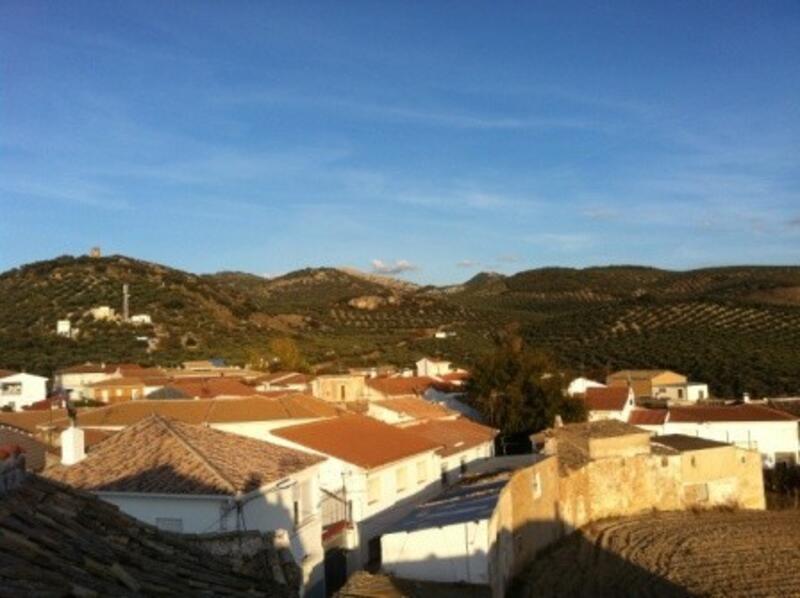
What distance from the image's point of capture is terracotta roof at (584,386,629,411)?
45.5m

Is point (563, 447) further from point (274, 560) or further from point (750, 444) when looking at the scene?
point (274, 560)

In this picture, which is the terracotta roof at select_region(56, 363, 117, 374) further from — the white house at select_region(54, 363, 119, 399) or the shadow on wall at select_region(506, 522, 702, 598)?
the shadow on wall at select_region(506, 522, 702, 598)

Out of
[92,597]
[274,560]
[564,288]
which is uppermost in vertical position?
[564,288]

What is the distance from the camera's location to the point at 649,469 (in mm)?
33594

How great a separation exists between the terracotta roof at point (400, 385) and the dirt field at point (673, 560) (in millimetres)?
16609

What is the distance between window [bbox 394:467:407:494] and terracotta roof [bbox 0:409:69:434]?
1400 centimetres

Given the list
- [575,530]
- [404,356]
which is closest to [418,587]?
[575,530]

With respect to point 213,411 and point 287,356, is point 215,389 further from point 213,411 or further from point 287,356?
point 287,356

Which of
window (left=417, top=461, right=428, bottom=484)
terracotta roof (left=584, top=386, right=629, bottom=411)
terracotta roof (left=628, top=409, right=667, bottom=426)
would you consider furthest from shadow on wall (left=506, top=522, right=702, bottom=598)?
terracotta roof (left=584, top=386, right=629, bottom=411)

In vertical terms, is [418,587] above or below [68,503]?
below

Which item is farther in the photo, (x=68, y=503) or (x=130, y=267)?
(x=130, y=267)

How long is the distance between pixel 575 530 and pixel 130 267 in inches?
2941

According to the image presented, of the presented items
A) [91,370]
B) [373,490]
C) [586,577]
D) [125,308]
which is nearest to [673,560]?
[586,577]

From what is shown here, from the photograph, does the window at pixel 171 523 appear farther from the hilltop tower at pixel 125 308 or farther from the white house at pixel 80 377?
the hilltop tower at pixel 125 308
